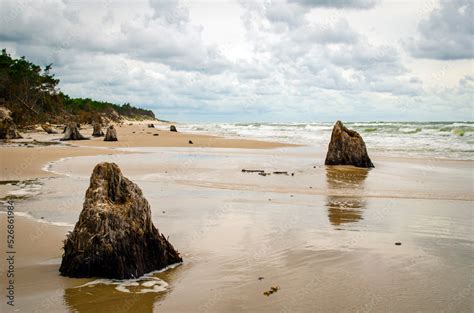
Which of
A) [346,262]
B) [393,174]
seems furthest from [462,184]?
[346,262]

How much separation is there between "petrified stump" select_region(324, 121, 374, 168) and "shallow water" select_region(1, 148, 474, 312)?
4.15 meters

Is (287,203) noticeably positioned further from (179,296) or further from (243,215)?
(179,296)

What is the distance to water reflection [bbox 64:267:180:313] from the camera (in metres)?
4.88

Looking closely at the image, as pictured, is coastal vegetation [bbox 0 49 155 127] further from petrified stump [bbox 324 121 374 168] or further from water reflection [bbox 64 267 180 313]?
water reflection [bbox 64 267 180 313]

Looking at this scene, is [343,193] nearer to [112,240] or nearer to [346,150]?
[346,150]

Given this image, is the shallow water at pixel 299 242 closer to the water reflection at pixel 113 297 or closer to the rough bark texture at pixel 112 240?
the water reflection at pixel 113 297

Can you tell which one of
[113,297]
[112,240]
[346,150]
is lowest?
[113,297]

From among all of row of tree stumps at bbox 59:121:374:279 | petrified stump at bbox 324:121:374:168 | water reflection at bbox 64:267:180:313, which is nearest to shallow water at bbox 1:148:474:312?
water reflection at bbox 64:267:180:313

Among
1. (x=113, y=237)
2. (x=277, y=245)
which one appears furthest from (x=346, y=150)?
(x=113, y=237)

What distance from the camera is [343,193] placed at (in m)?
13.0

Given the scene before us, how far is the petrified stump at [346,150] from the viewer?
19.9 meters

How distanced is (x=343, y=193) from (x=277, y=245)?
6.16 metres

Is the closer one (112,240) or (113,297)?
(113,297)

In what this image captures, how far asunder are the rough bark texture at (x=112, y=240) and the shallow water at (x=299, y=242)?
0.31m
